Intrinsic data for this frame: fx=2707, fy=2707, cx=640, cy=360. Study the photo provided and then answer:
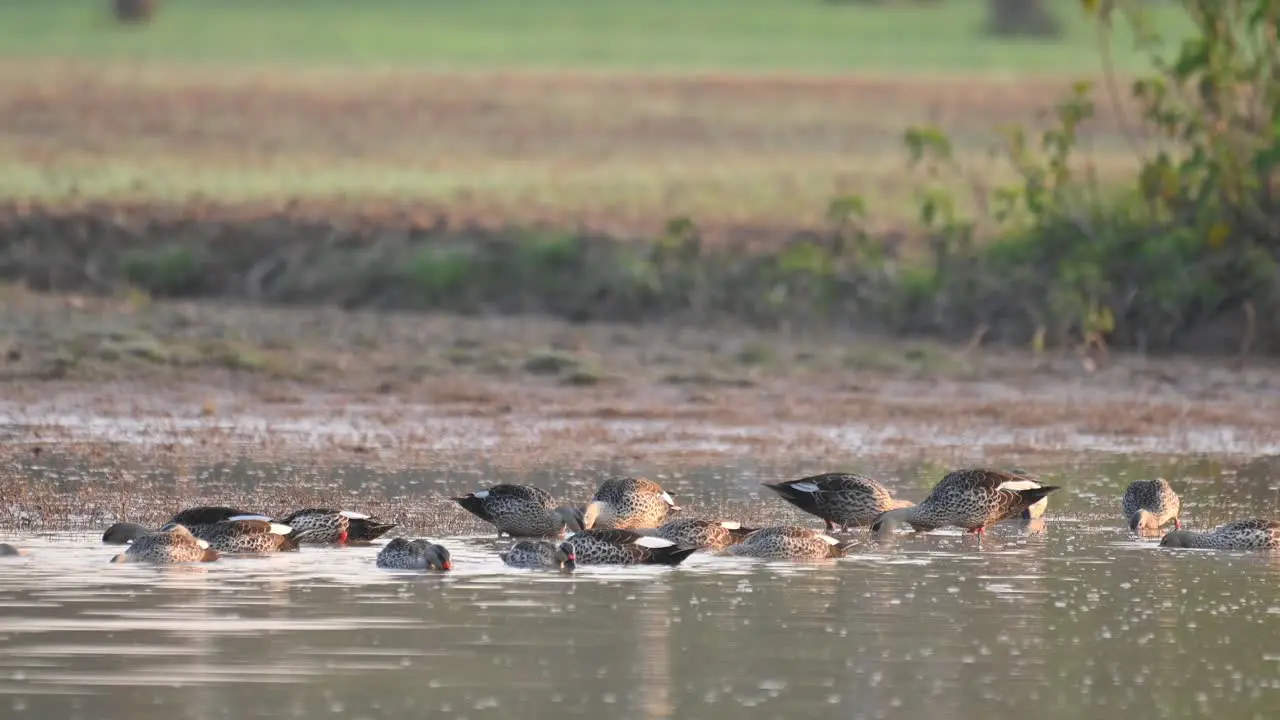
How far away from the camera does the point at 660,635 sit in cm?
1089

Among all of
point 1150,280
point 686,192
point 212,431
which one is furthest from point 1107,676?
point 686,192

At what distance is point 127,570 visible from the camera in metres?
12.3

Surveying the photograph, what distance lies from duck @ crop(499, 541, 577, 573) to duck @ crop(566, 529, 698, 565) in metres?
0.13

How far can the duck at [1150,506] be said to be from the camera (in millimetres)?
14008

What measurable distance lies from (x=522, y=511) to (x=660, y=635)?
3.05 metres

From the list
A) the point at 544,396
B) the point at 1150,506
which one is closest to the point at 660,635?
the point at 1150,506

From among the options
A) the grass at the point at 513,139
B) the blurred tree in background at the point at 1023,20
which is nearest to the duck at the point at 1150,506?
the grass at the point at 513,139

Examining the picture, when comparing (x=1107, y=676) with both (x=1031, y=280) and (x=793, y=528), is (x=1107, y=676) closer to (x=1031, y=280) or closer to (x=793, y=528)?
(x=793, y=528)

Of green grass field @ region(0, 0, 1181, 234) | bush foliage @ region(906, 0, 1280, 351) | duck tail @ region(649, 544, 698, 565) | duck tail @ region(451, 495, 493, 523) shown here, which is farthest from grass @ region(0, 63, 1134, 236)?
duck tail @ region(649, 544, 698, 565)

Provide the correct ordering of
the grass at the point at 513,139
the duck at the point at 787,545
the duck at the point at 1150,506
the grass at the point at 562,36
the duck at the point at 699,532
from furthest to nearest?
the grass at the point at 562,36 < the grass at the point at 513,139 < the duck at the point at 1150,506 < the duck at the point at 699,532 < the duck at the point at 787,545

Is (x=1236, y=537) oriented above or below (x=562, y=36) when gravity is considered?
below

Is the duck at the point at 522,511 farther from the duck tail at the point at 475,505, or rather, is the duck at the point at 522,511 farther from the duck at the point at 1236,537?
the duck at the point at 1236,537

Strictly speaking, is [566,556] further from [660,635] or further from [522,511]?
[660,635]

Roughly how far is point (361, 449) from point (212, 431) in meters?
1.23
